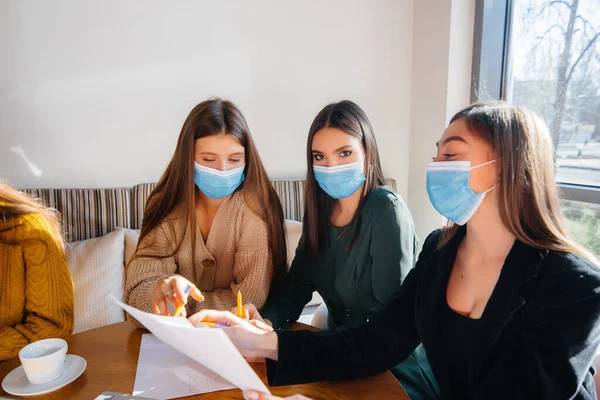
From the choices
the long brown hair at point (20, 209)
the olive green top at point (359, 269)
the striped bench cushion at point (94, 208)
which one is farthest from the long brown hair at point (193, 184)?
the striped bench cushion at point (94, 208)

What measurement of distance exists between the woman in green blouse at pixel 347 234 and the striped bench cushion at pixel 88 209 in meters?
1.04

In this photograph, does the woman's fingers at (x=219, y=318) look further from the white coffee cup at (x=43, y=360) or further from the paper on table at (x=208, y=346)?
the white coffee cup at (x=43, y=360)

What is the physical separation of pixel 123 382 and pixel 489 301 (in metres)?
0.78

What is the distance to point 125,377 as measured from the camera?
2.85ft

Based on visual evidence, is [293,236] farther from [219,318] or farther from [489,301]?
[489,301]

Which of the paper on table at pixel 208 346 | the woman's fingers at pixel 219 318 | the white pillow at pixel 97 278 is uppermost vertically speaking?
the paper on table at pixel 208 346

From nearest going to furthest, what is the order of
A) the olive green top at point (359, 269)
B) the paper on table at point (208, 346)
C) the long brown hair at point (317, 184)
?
the paper on table at point (208, 346) < the olive green top at point (359, 269) < the long brown hair at point (317, 184)

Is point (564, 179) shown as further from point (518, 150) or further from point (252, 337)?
point (252, 337)

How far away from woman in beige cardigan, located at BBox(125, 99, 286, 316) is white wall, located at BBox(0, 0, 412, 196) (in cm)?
85

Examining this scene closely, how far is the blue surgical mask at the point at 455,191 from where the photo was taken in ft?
3.06

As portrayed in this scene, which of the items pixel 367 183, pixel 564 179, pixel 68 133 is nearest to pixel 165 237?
pixel 367 183

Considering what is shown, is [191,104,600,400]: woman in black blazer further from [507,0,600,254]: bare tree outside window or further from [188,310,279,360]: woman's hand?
[507,0,600,254]: bare tree outside window

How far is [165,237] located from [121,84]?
1.07 metres

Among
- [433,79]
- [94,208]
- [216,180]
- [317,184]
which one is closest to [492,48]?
A: [433,79]
